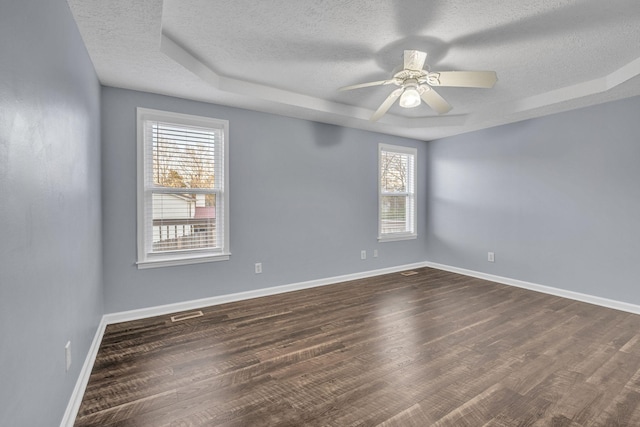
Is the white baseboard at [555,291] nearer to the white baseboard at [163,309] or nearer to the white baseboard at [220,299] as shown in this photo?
the white baseboard at [163,309]

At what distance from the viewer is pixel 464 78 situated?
246cm

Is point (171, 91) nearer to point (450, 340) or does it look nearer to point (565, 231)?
point (450, 340)

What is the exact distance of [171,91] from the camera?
3.12 m

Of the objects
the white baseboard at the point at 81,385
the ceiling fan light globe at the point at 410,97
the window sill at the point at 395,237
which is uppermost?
the ceiling fan light globe at the point at 410,97

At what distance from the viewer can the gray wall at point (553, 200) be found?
338cm

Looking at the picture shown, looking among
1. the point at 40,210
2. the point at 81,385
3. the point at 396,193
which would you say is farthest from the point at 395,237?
the point at 40,210

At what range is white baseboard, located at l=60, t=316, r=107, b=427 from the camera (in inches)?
62.9

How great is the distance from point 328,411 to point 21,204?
1751 millimetres

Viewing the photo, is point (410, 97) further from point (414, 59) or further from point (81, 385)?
point (81, 385)

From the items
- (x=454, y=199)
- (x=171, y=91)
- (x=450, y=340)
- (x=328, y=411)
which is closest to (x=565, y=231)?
(x=454, y=199)

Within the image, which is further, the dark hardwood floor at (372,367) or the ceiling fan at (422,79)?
the ceiling fan at (422,79)

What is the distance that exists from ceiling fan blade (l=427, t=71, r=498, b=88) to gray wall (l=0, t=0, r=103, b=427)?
2.50m

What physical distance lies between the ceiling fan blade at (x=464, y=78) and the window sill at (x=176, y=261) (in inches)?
111

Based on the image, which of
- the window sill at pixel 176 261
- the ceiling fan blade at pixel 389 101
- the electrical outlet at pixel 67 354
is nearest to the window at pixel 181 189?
the window sill at pixel 176 261
